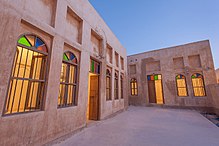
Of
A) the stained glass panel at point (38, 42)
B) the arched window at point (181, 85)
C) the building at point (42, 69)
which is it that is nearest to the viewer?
the building at point (42, 69)

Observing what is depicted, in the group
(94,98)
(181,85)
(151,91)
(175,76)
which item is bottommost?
(94,98)

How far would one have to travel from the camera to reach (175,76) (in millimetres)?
10125

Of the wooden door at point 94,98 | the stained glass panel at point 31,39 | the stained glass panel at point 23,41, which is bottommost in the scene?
the wooden door at point 94,98

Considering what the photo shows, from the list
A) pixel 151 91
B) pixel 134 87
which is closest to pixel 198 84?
pixel 151 91

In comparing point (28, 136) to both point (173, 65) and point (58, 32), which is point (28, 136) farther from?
point (173, 65)

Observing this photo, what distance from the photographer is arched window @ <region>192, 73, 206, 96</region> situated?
29.9 ft

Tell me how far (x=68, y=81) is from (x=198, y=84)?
35.1ft

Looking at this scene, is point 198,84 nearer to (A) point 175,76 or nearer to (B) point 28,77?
(A) point 175,76

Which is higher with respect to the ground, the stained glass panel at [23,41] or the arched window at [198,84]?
the stained glass panel at [23,41]

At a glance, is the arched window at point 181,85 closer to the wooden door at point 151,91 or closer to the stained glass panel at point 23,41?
the wooden door at point 151,91

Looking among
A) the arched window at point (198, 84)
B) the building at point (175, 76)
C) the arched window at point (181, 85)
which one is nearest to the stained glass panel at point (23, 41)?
the building at point (175, 76)

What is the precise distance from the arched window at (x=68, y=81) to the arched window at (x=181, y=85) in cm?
973

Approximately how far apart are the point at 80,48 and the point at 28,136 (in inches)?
122

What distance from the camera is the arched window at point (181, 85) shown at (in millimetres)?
9680
